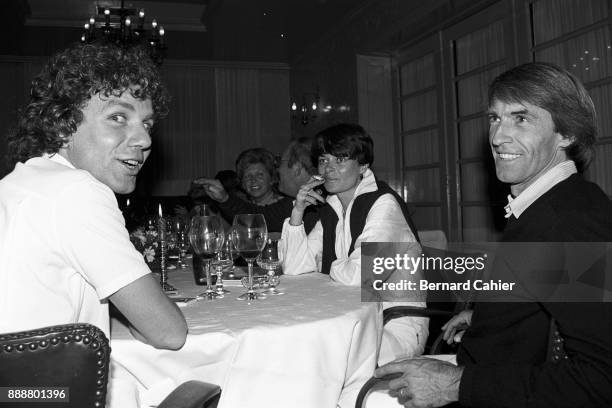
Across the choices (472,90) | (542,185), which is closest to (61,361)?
(542,185)

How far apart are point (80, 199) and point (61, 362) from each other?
0.38 metres

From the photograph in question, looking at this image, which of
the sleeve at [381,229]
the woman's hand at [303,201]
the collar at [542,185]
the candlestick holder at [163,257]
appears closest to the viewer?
the collar at [542,185]

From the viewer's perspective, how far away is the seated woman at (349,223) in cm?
225

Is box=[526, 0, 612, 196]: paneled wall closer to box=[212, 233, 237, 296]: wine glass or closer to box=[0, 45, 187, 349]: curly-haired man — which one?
box=[212, 233, 237, 296]: wine glass

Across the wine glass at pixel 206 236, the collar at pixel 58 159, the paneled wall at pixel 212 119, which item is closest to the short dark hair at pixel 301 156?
the wine glass at pixel 206 236

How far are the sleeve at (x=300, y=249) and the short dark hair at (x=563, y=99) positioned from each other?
1333 millimetres

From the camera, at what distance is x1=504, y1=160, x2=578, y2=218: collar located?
57.2 inches

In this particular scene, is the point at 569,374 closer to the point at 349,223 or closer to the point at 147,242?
the point at 349,223

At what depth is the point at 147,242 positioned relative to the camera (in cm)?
238

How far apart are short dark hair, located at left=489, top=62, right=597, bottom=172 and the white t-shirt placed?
1.18 metres

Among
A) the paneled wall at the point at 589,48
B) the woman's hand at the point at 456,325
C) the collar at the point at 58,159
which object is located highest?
the paneled wall at the point at 589,48

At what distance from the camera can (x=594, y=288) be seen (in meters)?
1.19

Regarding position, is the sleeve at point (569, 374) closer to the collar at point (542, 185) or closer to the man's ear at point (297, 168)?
the collar at point (542, 185)

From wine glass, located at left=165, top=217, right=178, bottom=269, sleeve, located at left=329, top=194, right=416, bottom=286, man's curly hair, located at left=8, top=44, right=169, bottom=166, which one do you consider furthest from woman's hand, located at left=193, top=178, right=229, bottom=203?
man's curly hair, located at left=8, top=44, right=169, bottom=166
